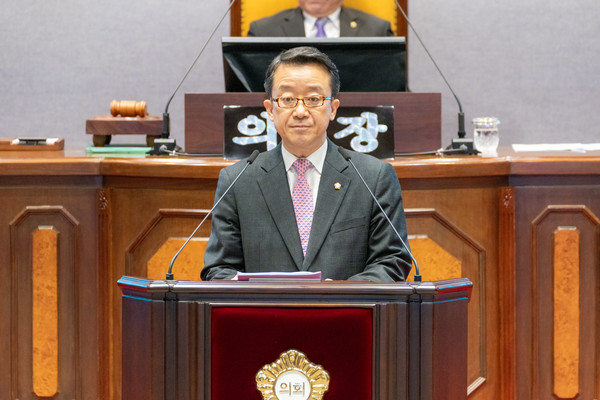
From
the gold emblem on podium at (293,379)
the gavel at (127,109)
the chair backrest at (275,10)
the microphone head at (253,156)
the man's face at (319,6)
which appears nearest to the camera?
the gold emblem on podium at (293,379)

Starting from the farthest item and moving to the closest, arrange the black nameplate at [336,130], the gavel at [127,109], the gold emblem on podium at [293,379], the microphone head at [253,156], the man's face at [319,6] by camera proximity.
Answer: the man's face at [319,6] → the gavel at [127,109] → the black nameplate at [336,130] → the microphone head at [253,156] → the gold emblem on podium at [293,379]

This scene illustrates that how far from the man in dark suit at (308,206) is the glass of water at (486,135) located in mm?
1098

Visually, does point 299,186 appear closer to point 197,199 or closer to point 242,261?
point 242,261

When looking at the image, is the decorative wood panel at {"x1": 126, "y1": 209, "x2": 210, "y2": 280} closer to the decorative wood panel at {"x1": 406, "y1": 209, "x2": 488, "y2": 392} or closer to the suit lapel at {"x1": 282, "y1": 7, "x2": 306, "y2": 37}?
the decorative wood panel at {"x1": 406, "y1": 209, "x2": 488, "y2": 392}

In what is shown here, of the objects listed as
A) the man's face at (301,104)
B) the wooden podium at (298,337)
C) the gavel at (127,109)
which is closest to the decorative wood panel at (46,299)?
the gavel at (127,109)

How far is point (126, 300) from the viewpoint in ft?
6.11

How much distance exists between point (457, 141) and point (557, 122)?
5.19 feet

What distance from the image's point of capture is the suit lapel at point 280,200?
7.48 ft

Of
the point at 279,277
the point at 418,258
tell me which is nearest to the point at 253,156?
the point at 279,277

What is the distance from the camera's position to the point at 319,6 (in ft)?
13.8

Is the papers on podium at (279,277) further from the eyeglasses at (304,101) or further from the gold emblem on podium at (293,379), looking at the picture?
the eyeglasses at (304,101)

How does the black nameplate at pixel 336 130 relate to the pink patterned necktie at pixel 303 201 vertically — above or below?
above

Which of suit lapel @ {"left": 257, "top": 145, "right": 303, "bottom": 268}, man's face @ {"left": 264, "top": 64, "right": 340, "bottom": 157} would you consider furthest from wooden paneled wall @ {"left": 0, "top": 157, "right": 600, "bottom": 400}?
man's face @ {"left": 264, "top": 64, "right": 340, "bottom": 157}

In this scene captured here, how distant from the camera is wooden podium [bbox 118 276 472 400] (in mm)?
1785
